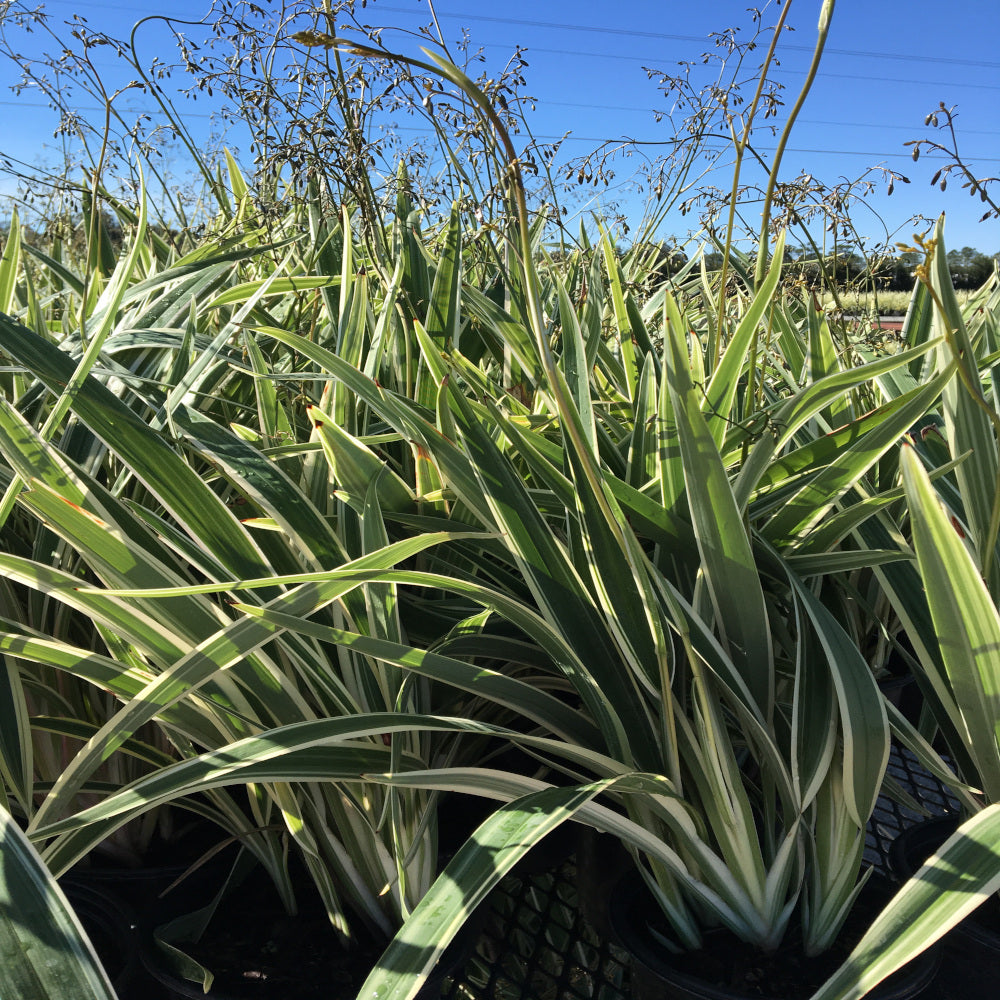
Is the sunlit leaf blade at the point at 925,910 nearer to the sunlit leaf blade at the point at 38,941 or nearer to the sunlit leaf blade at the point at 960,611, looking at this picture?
the sunlit leaf blade at the point at 960,611

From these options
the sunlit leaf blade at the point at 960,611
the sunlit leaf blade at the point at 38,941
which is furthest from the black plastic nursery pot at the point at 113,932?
the sunlit leaf blade at the point at 960,611

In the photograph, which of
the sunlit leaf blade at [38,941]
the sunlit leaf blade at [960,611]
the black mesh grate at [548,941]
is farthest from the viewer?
the black mesh grate at [548,941]

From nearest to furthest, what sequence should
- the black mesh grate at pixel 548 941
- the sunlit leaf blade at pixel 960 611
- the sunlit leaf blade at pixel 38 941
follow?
the sunlit leaf blade at pixel 38 941 < the sunlit leaf blade at pixel 960 611 < the black mesh grate at pixel 548 941

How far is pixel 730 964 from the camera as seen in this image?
490mm

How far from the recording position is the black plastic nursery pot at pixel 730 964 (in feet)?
1.47

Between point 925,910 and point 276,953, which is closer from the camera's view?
point 925,910

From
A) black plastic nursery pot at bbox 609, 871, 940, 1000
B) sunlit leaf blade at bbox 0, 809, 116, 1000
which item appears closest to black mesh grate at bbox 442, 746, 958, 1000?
black plastic nursery pot at bbox 609, 871, 940, 1000

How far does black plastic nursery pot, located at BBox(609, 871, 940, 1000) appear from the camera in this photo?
1.47 ft

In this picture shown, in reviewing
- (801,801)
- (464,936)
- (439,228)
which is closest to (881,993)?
(801,801)

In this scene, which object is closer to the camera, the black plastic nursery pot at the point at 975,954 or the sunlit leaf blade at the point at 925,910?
the sunlit leaf blade at the point at 925,910

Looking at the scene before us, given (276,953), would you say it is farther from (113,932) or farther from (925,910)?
(925,910)

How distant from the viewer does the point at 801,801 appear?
0.48 meters

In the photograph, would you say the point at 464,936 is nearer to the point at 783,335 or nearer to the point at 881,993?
the point at 881,993

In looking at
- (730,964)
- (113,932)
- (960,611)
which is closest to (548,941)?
(730,964)
